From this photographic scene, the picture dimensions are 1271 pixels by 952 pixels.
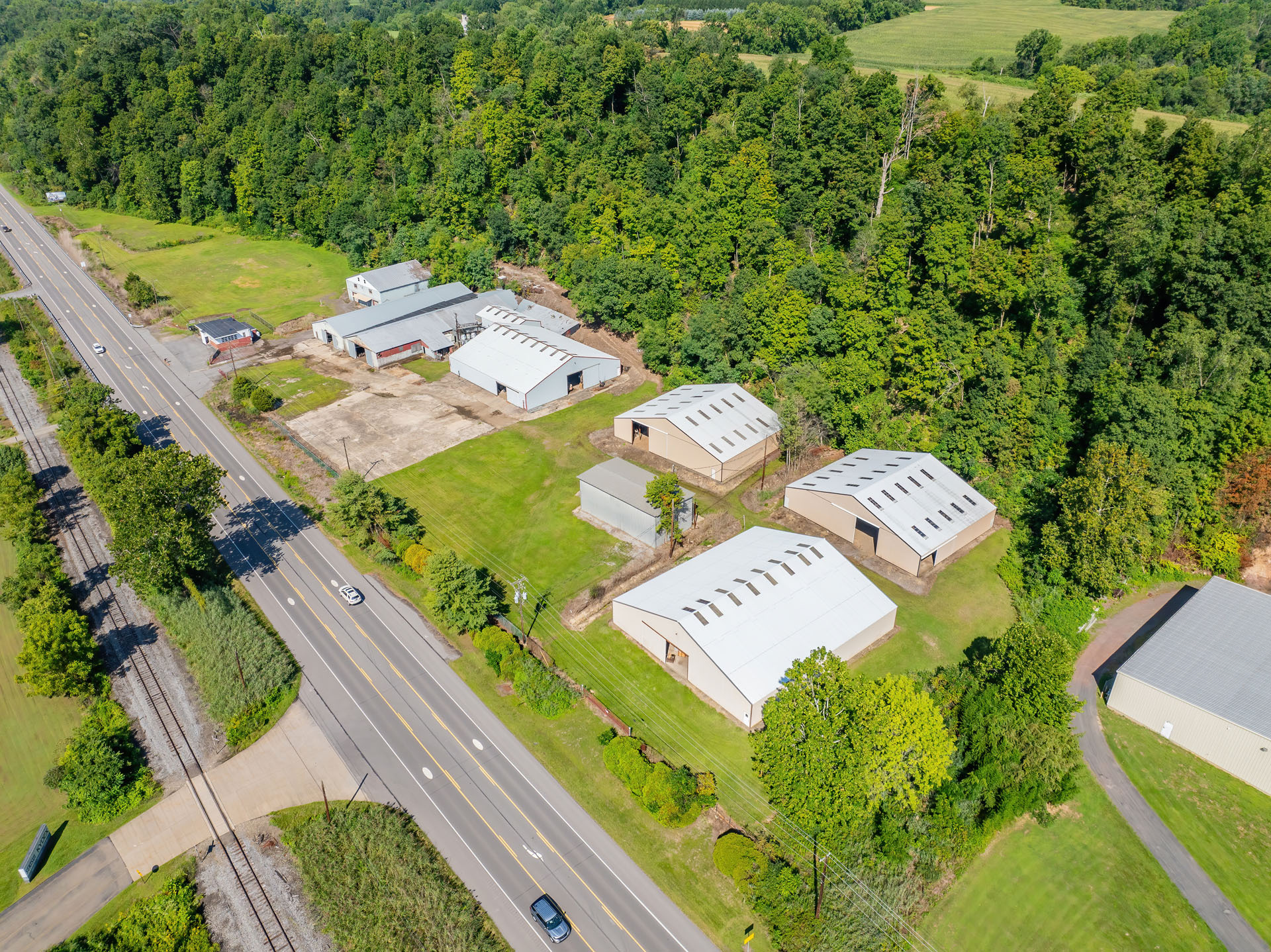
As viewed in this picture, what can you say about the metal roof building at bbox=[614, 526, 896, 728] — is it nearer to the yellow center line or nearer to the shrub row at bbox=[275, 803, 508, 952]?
the yellow center line

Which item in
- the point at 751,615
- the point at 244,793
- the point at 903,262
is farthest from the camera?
the point at 903,262

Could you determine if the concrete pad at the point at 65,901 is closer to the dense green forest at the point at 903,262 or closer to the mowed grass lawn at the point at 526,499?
the mowed grass lawn at the point at 526,499

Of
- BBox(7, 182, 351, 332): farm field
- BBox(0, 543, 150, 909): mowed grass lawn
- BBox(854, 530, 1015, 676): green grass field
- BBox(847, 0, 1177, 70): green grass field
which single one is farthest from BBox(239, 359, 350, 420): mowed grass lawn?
BBox(847, 0, 1177, 70): green grass field

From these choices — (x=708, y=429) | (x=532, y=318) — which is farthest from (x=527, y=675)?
(x=532, y=318)

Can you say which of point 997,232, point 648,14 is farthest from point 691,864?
point 648,14

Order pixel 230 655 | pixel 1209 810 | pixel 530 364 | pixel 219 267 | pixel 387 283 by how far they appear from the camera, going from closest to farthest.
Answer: pixel 1209 810, pixel 230 655, pixel 530 364, pixel 387 283, pixel 219 267

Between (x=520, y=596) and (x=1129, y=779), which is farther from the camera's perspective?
(x=520, y=596)

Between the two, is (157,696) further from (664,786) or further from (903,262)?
(903,262)
